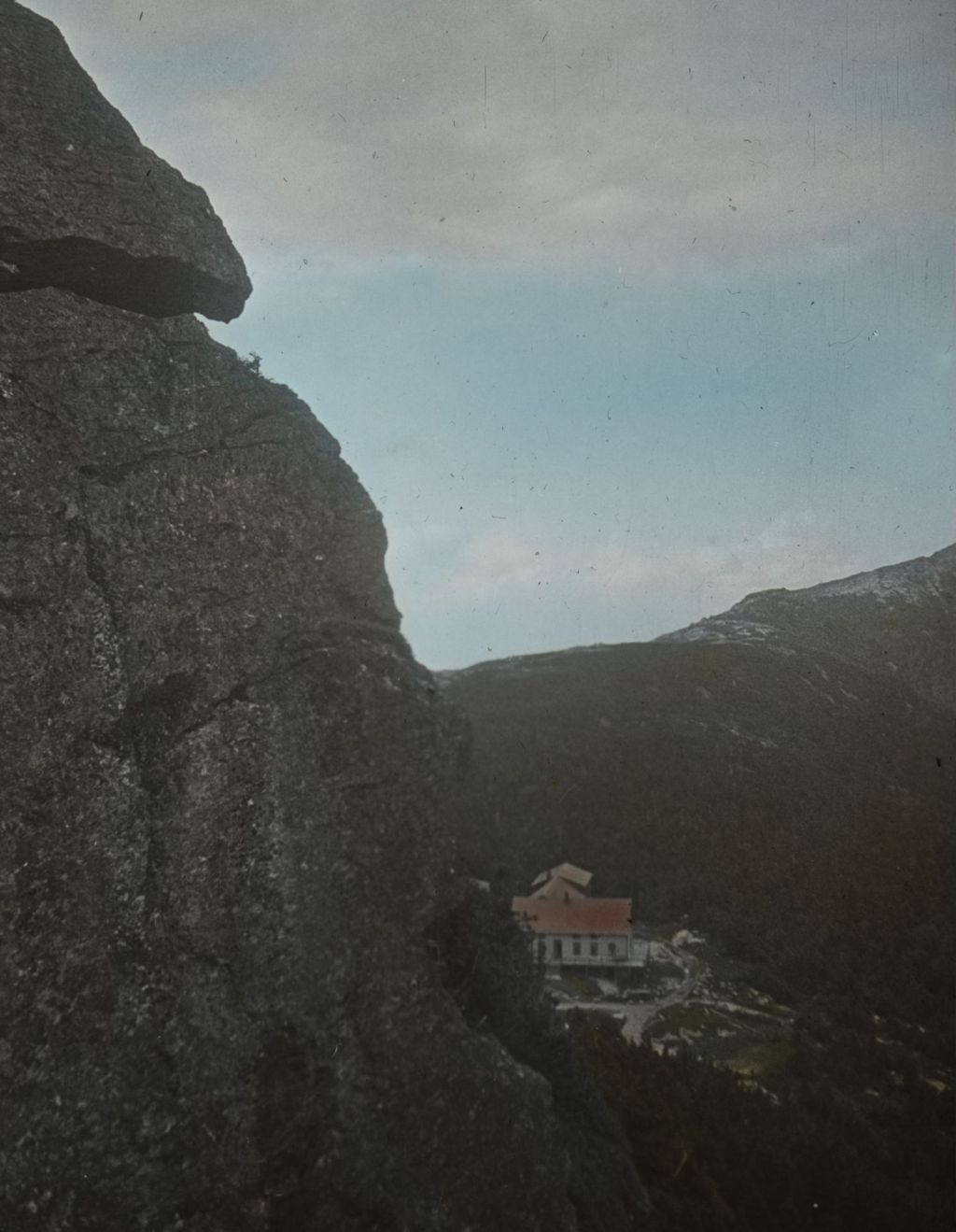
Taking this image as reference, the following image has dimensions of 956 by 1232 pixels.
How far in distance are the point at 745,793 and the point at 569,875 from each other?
2841 cm

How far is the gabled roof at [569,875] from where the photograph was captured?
202 ft

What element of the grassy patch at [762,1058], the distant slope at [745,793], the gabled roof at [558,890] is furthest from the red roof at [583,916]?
the grassy patch at [762,1058]

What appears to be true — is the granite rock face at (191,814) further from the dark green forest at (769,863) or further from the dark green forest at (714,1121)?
the dark green forest at (769,863)

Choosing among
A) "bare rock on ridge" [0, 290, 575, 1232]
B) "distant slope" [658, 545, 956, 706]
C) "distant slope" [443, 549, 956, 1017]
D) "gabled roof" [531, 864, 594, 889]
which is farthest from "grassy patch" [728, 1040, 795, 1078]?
"distant slope" [658, 545, 956, 706]

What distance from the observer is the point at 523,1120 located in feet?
49.2

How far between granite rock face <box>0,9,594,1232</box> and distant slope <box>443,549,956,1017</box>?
12.4 feet

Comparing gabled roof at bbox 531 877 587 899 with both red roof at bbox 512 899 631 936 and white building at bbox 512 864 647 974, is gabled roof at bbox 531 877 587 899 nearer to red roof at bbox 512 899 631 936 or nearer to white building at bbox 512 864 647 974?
white building at bbox 512 864 647 974

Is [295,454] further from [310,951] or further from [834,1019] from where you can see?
[834,1019]

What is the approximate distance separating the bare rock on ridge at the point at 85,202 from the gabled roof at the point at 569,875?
53.2 m

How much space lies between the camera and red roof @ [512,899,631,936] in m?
53.1

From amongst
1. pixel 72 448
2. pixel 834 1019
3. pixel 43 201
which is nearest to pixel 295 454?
pixel 72 448

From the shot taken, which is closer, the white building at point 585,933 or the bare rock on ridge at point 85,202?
the bare rock on ridge at point 85,202

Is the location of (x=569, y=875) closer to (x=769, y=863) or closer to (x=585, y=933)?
(x=585, y=933)

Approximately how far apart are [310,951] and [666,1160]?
622 inches
